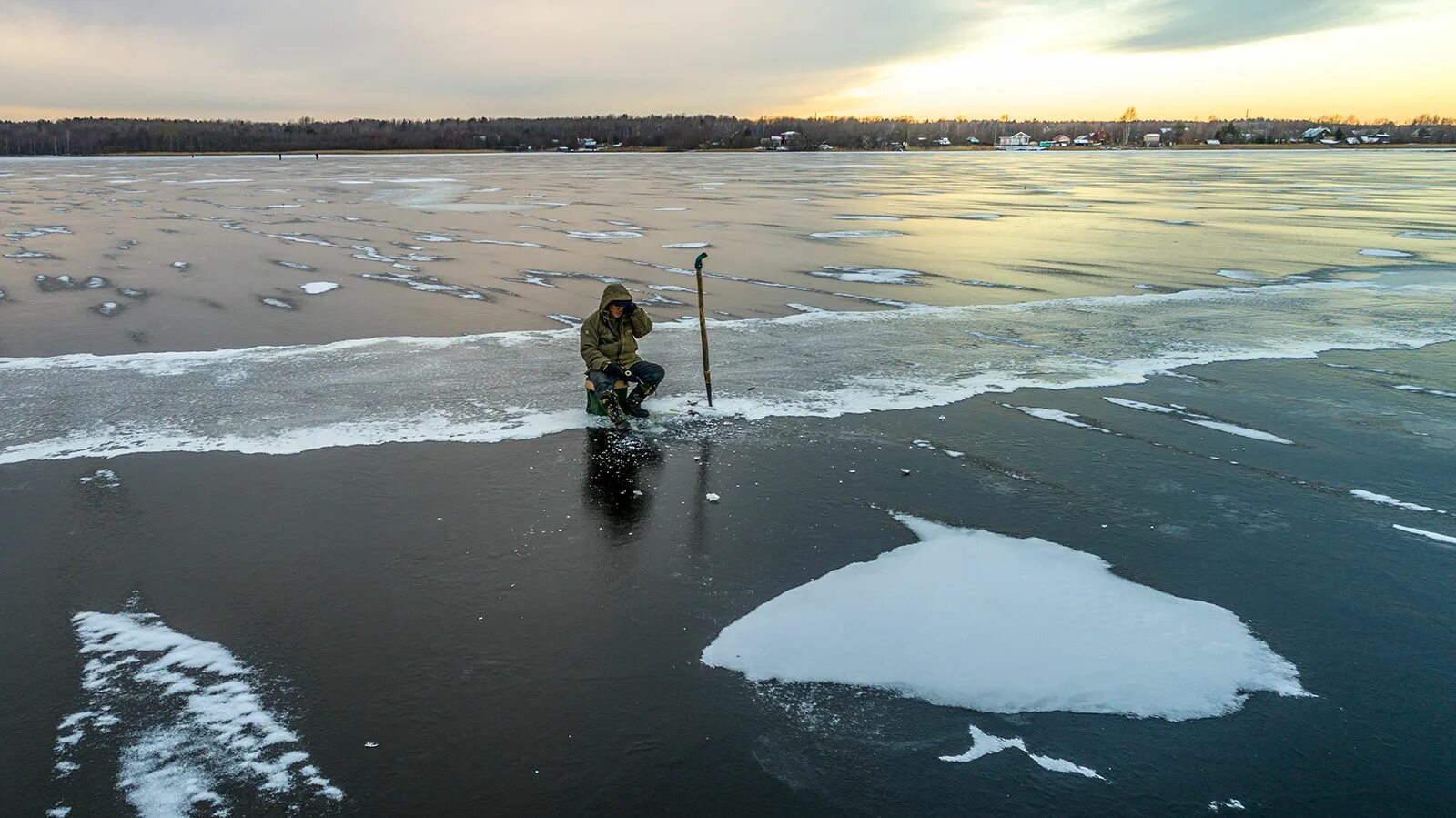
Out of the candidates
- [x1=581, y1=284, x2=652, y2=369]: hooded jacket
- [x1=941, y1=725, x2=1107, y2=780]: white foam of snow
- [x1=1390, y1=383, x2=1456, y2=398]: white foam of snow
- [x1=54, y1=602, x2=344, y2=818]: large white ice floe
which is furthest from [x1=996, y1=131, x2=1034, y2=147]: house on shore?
[x1=54, y1=602, x2=344, y2=818]: large white ice floe

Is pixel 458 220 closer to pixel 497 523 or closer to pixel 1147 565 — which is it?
pixel 497 523

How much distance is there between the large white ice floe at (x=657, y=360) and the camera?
7297mm

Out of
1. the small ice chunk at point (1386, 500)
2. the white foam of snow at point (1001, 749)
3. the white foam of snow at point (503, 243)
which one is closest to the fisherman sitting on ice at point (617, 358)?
the white foam of snow at point (1001, 749)

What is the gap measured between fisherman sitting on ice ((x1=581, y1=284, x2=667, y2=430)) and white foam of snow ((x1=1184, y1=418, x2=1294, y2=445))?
4408 millimetres

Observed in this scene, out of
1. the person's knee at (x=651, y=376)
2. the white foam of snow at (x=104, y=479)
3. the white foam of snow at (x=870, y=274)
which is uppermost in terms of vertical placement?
the white foam of snow at (x=870, y=274)

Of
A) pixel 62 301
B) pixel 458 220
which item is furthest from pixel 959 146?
pixel 62 301

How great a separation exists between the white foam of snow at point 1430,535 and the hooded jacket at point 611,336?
17.2ft

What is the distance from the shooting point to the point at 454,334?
34.5 feet

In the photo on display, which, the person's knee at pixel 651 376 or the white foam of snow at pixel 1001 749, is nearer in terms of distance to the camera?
the white foam of snow at pixel 1001 749

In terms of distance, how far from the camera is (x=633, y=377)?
24.9 feet

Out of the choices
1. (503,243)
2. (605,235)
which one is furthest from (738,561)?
(605,235)

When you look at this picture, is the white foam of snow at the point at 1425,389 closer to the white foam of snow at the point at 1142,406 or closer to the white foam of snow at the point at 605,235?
the white foam of snow at the point at 1142,406

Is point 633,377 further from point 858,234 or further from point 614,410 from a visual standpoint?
point 858,234

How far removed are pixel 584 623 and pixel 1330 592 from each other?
3.79m
